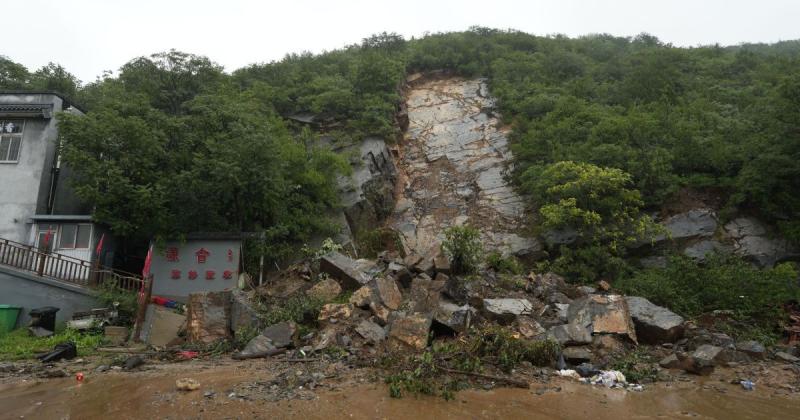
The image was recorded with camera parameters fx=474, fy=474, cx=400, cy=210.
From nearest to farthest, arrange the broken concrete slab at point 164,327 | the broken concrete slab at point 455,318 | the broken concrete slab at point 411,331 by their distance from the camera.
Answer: the broken concrete slab at point 411,331, the broken concrete slab at point 455,318, the broken concrete slab at point 164,327

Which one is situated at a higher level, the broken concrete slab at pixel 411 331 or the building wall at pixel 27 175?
the building wall at pixel 27 175

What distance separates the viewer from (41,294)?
42.1ft

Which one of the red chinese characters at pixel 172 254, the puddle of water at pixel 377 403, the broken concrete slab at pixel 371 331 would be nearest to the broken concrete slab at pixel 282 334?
the broken concrete slab at pixel 371 331

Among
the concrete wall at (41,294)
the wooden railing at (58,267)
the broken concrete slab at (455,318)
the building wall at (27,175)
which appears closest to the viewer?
the broken concrete slab at (455,318)

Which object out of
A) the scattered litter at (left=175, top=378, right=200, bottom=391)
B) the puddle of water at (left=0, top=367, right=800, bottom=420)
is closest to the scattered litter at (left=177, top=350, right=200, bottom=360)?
the puddle of water at (left=0, top=367, right=800, bottom=420)

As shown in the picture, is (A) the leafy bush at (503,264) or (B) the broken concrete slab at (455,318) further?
(A) the leafy bush at (503,264)

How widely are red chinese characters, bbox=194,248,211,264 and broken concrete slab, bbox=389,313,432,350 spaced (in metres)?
7.93

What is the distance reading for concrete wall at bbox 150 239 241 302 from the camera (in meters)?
14.5

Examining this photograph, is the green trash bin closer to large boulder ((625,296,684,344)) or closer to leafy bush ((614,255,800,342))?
large boulder ((625,296,684,344))

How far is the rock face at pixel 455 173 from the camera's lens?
17998 mm

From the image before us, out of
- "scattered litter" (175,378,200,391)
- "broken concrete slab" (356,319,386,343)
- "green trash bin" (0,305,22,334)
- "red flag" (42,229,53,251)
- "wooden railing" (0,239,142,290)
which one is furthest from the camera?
"red flag" (42,229,53,251)

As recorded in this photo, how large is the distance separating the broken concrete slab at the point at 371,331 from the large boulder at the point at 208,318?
326cm

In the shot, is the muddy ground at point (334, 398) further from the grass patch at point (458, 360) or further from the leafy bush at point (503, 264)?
the leafy bush at point (503, 264)

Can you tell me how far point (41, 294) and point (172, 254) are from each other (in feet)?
11.1
